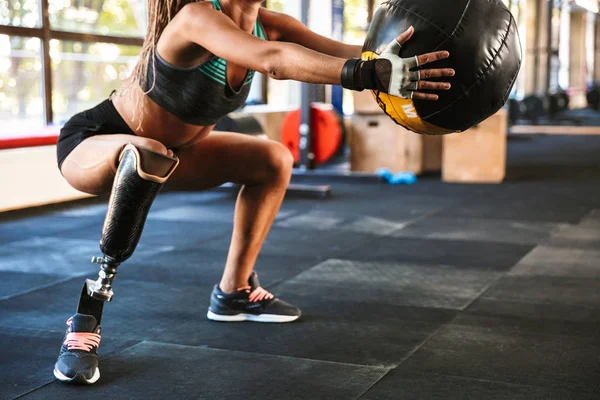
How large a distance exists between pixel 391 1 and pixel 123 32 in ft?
15.2

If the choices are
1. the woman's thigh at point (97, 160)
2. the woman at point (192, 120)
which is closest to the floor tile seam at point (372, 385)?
the woman at point (192, 120)

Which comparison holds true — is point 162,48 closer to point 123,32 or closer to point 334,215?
point 334,215

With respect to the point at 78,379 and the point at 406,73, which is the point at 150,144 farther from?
the point at 406,73

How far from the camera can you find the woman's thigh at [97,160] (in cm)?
200

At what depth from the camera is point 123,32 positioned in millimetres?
6117

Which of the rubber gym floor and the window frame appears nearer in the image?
the rubber gym floor

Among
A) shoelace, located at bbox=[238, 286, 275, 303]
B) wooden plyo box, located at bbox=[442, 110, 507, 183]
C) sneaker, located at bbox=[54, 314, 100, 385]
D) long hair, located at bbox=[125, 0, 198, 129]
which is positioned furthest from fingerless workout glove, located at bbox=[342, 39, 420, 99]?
wooden plyo box, located at bbox=[442, 110, 507, 183]

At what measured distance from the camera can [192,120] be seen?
2141 millimetres

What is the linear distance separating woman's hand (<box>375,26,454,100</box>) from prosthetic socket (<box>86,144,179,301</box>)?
61cm

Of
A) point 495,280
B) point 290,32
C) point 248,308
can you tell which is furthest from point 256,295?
point 495,280

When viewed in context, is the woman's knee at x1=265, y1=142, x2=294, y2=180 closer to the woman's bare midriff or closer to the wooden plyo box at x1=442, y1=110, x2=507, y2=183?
the woman's bare midriff

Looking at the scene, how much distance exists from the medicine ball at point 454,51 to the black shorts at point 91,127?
761 millimetres

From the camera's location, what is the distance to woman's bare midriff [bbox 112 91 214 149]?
2123mm

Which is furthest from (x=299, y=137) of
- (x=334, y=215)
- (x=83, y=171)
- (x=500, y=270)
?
(x=83, y=171)
